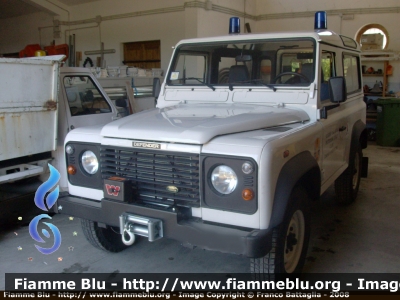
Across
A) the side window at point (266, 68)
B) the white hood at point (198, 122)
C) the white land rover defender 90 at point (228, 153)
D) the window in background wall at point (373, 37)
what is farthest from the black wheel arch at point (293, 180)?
the window in background wall at point (373, 37)

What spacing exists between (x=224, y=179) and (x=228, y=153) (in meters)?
0.16

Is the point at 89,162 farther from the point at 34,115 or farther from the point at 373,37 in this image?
the point at 373,37

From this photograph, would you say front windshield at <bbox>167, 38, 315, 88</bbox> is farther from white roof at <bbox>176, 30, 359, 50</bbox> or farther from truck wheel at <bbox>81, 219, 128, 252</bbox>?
truck wheel at <bbox>81, 219, 128, 252</bbox>

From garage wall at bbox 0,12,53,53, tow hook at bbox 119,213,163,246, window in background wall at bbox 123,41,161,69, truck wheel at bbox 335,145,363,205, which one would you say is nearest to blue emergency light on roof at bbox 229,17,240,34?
truck wheel at bbox 335,145,363,205

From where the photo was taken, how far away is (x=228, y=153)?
90.6 inches

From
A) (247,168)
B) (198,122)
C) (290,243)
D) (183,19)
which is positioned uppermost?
(183,19)

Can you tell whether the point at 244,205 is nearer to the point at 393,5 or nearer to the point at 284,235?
the point at 284,235

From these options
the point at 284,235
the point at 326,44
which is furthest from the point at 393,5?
the point at 284,235

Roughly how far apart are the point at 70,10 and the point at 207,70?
9.86m

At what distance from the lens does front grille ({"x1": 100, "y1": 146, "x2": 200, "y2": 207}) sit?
242 cm

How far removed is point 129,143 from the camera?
262cm

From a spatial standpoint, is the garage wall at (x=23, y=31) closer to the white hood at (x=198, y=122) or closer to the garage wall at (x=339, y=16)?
the garage wall at (x=339, y=16)

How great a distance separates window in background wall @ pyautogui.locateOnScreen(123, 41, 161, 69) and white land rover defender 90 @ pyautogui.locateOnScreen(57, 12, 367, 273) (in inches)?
282

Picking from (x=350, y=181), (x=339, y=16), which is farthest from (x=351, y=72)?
(x=339, y=16)
